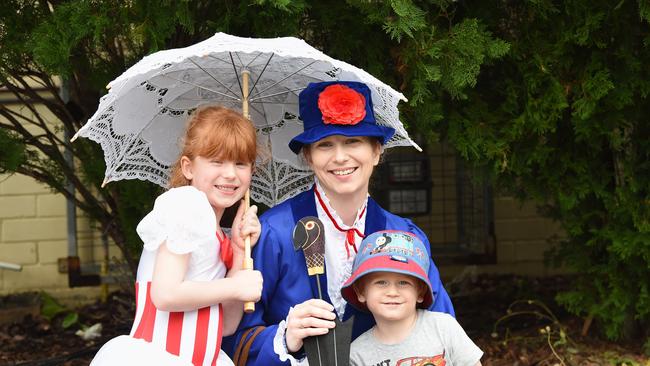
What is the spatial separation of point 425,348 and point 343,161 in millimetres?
728

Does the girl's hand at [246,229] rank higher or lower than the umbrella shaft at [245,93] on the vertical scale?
lower

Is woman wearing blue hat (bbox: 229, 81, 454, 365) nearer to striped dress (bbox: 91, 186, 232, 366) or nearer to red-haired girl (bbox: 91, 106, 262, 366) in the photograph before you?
red-haired girl (bbox: 91, 106, 262, 366)

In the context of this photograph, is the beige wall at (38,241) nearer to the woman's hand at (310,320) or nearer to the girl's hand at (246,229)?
the girl's hand at (246,229)

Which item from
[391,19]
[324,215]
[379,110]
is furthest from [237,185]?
[391,19]

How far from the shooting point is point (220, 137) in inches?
123

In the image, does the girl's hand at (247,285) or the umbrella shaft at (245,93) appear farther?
the umbrella shaft at (245,93)

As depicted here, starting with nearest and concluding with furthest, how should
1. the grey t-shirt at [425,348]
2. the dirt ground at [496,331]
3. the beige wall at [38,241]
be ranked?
1. the grey t-shirt at [425,348]
2. the dirt ground at [496,331]
3. the beige wall at [38,241]

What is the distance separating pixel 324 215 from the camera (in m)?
3.38

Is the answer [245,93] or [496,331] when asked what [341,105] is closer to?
[245,93]

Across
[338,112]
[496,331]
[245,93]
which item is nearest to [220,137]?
[245,93]

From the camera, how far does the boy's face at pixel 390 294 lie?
10.3 ft

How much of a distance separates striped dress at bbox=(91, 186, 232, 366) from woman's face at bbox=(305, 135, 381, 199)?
0.46 metres

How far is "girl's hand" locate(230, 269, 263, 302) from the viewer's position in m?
3.04

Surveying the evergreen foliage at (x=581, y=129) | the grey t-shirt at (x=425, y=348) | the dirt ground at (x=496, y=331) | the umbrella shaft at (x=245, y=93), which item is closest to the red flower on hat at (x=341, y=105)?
the umbrella shaft at (x=245, y=93)
